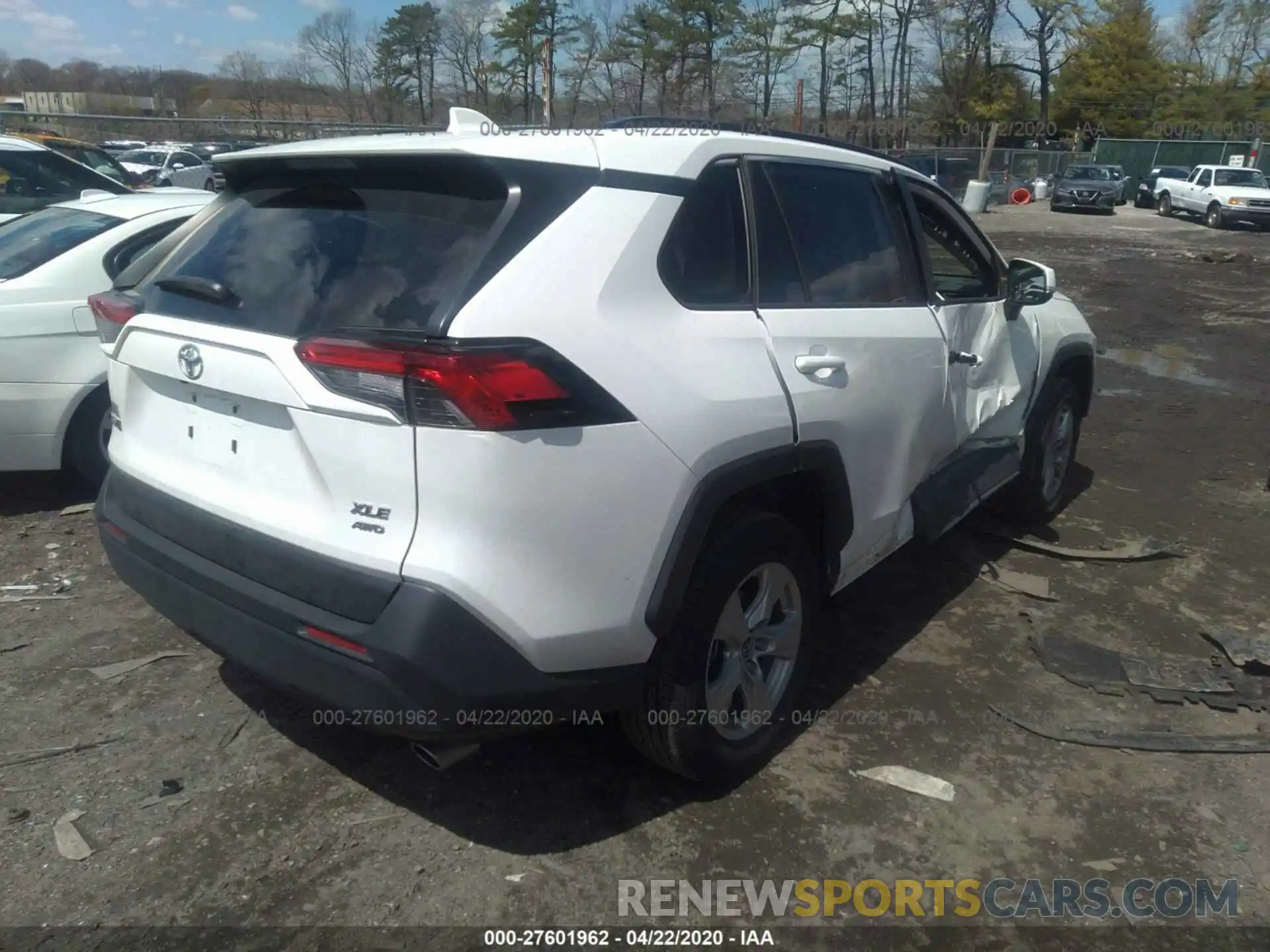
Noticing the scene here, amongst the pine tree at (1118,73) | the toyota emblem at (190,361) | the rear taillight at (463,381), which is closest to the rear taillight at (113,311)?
the toyota emblem at (190,361)

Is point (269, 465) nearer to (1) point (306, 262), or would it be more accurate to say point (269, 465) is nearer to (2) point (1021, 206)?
(1) point (306, 262)

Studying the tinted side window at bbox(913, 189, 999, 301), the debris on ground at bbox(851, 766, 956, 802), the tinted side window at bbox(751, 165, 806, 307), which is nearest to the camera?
the tinted side window at bbox(751, 165, 806, 307)

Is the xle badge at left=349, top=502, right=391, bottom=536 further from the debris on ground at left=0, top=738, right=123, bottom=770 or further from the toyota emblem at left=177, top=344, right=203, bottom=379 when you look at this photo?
the debris on ground at left=0, top=738, right=123, bottom=770

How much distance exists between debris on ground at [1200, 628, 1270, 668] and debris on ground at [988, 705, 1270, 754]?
0.51m

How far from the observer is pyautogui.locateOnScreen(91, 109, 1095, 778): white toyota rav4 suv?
2145mm

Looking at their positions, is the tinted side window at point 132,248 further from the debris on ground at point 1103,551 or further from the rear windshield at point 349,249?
the debris on ground at point 1103,551

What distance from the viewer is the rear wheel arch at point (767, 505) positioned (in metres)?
2.43

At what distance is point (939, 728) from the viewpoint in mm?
3355

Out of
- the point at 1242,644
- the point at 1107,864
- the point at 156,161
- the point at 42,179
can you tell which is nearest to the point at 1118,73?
the point at 156,161

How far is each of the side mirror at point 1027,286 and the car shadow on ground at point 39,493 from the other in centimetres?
496

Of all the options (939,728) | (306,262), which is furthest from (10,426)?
(939,728)

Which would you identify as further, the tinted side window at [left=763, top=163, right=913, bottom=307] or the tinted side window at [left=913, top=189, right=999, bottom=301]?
the tinted side window at [left=913, top=189, right=999, bottom=301]

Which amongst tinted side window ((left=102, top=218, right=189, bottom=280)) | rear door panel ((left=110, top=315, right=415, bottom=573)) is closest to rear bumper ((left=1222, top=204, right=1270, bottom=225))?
tinted side window ((left=102, top=218, right=189, bottom=280))

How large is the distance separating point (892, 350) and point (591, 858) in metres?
1.95
